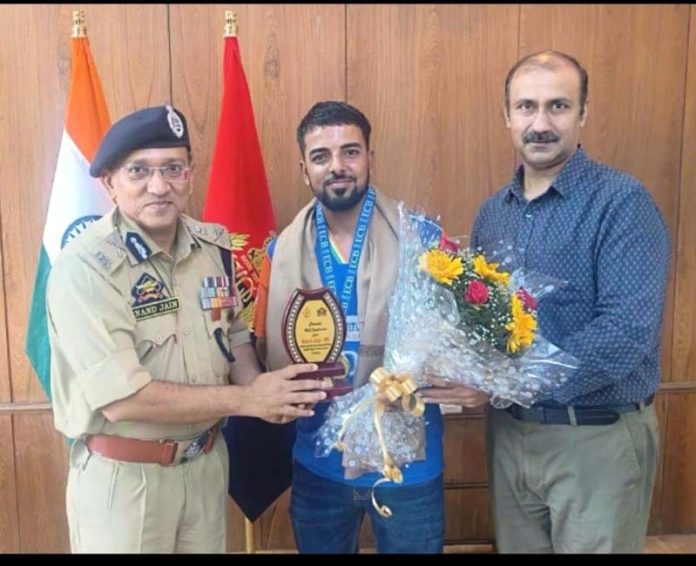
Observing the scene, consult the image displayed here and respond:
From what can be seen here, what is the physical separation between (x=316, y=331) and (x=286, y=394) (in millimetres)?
157

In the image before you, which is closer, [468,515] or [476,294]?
[476,294]

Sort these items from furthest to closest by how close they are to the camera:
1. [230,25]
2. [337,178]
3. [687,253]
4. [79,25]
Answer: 1. [687,253]
2. [230,25]
3. [79,25]
4. [337,178]

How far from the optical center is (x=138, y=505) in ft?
5.05

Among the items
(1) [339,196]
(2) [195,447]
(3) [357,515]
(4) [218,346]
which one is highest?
(1) [339,196]

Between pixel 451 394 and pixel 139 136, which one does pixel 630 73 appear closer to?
pixel 451 394

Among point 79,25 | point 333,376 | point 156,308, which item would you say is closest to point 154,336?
point 156,308

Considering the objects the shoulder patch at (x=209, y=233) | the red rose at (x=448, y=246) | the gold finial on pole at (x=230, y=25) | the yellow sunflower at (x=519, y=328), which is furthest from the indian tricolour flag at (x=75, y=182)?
the yellow sunflower at (x=519, y=328)

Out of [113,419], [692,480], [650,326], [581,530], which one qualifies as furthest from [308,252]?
[692,480]

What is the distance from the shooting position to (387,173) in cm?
262

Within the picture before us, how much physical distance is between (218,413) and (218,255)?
0.42 m

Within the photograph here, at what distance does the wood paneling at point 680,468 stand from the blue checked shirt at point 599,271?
3.91 feet

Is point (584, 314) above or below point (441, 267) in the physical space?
below

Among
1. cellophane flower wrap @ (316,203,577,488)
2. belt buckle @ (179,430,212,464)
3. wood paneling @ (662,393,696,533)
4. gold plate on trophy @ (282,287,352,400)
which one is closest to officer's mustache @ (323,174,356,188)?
cellophane flower wrap @ (316,203,577,488)

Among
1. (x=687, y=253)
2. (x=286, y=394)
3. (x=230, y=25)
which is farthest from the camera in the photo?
(x=687, y=253)
